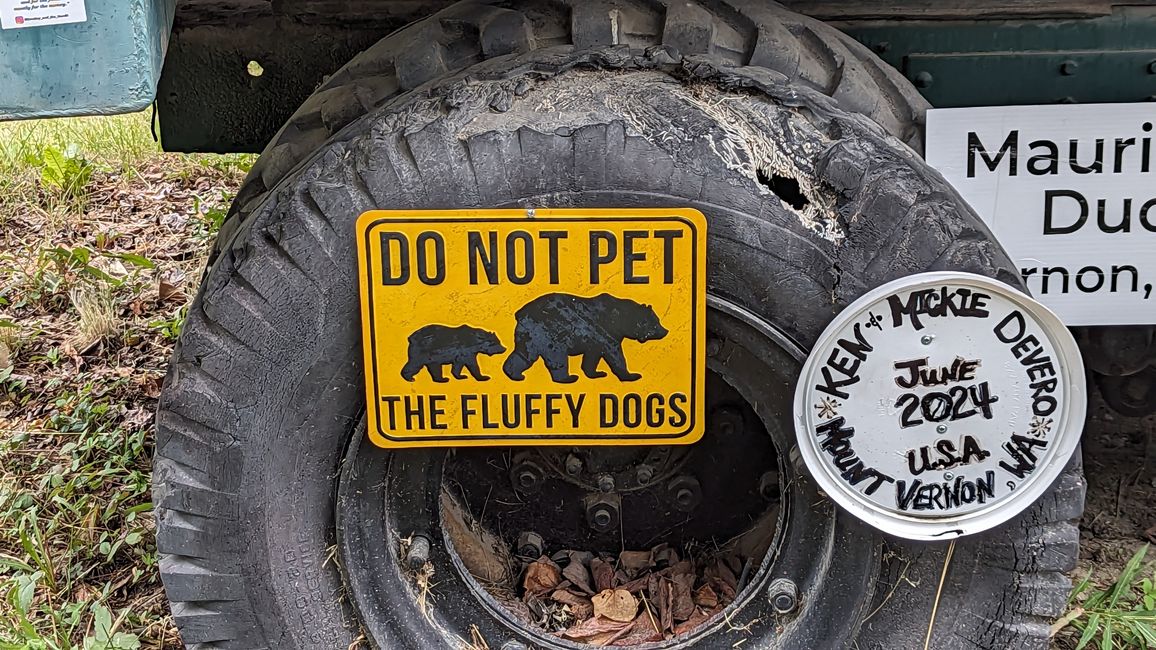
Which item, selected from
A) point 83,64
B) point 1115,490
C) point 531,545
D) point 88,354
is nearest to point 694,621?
point 531,545

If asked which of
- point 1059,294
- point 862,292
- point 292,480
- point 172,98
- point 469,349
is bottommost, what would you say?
point 292,480

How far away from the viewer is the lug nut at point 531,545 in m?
2.24

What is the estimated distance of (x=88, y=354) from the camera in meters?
3.92

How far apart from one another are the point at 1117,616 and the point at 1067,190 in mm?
863

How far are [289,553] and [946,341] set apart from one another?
1092 millimetres

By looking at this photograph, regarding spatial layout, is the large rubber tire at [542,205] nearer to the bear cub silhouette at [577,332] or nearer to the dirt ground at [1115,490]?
the bear cub silhouette at [577,332]

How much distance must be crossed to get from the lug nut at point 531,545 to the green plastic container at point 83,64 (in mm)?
1152

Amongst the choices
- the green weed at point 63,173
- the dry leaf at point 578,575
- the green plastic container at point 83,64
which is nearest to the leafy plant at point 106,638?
the dry leaf at point 578,575

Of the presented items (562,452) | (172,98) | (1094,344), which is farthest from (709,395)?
(172,98)

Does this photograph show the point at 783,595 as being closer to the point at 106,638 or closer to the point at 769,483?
the point at 769,483

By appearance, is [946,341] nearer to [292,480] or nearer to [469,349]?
[469,349]

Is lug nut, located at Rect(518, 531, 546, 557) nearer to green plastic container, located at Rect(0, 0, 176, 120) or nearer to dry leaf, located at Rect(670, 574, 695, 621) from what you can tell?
dry leaf, located at Rect(670, 574, 695, 621)

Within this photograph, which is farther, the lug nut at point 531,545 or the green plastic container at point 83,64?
the lug nut at point 531,545

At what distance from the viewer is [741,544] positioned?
2.19 meters
